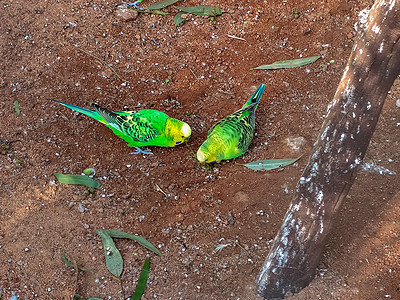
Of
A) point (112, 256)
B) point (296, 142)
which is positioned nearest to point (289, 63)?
point (296, 142)

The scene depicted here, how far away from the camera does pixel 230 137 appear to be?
449 centimetres

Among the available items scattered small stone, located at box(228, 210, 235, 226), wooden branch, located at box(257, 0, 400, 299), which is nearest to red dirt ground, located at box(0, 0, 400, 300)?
scattered small stone, located at box(228, 210, 235, 226)

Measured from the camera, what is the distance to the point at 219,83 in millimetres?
5465

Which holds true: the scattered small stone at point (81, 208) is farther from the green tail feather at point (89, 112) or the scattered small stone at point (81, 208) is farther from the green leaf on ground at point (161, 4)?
the green leaf on ground at point (161, 4)

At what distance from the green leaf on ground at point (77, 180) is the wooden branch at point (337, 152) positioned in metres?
2.05

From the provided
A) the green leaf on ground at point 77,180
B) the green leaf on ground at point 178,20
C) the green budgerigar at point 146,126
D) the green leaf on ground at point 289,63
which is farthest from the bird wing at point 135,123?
the green leaf on ground at point 178,20

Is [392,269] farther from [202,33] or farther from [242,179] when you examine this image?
[202,33]

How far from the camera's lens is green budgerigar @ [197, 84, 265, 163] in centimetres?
447

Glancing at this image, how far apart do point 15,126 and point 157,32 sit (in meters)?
2.45

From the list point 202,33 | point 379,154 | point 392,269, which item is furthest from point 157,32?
point 392,269

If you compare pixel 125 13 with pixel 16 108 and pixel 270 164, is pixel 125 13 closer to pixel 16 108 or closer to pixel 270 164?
pixel 16 108

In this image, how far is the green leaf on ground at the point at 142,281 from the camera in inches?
139

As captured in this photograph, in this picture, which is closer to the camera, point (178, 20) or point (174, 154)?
point (174, 154)

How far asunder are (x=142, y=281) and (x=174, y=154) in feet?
5.67
